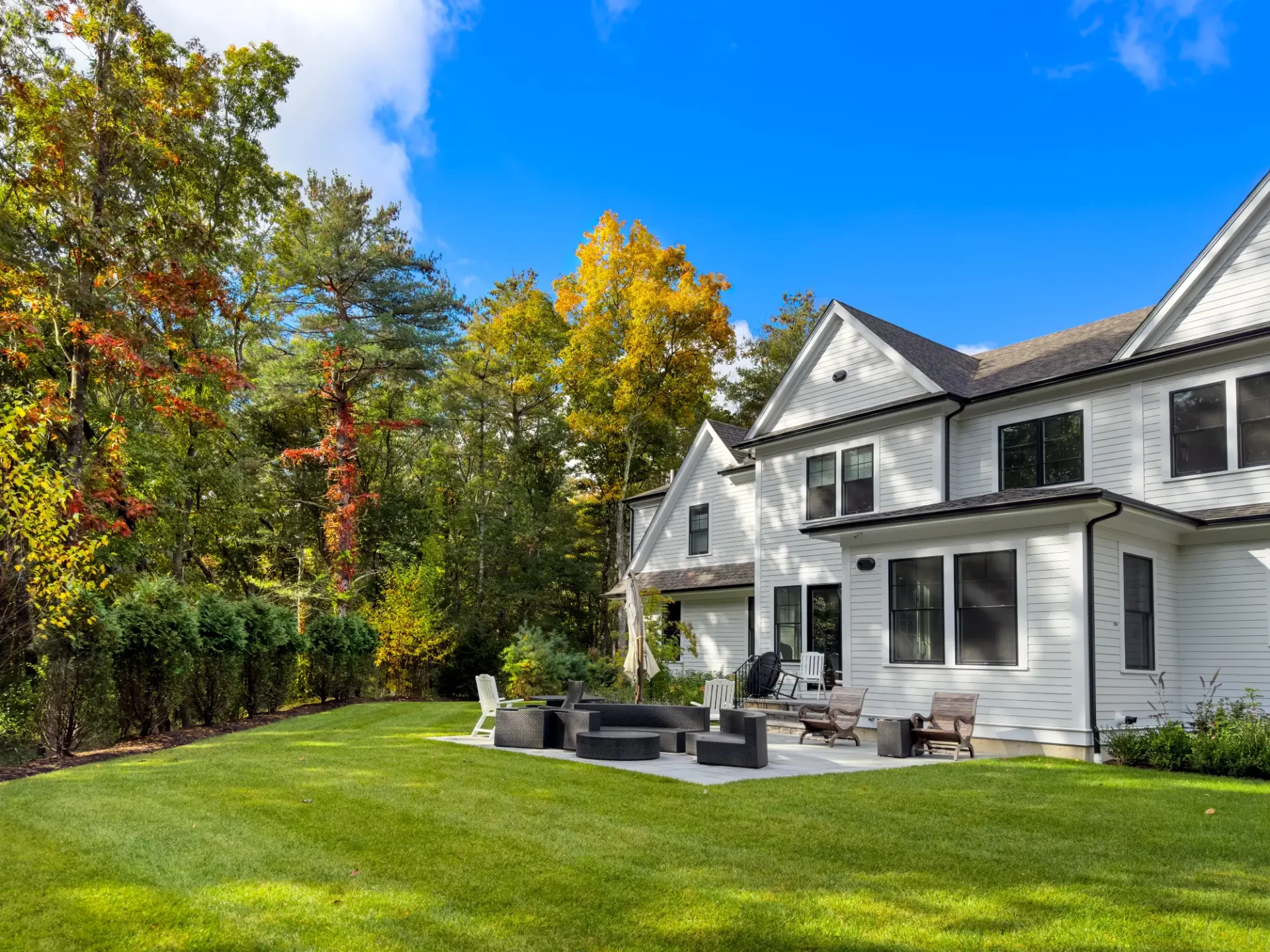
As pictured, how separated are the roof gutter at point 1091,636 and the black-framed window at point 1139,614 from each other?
3.36ft


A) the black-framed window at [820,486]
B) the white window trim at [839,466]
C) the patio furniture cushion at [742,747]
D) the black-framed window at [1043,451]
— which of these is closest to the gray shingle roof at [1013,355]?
the black-framed window at [1043,451]

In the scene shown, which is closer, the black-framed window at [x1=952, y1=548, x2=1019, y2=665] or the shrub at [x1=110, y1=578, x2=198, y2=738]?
the shrub at [x1=110, y1=578, x2=198, y2=738]

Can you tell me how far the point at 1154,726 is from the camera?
1318 centimetres

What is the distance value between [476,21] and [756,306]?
22361 mm

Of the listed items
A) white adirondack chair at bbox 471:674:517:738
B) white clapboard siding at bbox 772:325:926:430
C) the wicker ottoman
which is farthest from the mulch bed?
white clapboard siding at bbox 772:325:926:430

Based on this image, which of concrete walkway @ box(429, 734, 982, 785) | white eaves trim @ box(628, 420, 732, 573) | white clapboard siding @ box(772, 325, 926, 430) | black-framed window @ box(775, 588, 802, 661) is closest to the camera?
concrete walkway @ box(429, 734, 982, 785)

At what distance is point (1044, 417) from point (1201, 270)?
11.0 feet

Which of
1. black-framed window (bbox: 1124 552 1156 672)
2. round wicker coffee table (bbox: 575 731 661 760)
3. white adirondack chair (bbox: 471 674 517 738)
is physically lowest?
round wicker coffee table (bbox: 575 731 661 760)

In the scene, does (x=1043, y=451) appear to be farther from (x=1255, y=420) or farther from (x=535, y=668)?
(x=535, y=668)

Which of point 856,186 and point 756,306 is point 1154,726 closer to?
point 856,186

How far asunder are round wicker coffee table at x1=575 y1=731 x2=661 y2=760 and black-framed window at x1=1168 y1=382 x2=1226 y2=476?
9608 millimetres

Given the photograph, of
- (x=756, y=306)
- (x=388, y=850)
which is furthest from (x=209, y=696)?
(x=756, y=306)

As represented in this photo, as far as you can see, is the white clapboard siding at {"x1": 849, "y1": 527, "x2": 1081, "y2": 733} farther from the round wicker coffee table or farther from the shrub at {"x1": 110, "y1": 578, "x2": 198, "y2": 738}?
the shrub at {"x1": 110, "y1": 578, "x2": 198, "y2": 738}

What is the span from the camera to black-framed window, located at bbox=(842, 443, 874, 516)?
59.0 ft
